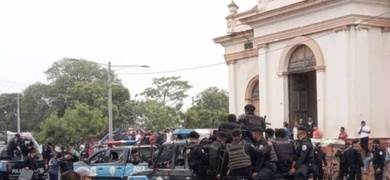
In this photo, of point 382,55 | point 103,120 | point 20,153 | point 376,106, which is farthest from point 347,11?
point 103,120

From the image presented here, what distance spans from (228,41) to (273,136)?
21046 millimetres

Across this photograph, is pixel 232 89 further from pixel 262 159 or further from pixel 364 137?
pixel 262 159

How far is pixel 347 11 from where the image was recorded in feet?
76.7

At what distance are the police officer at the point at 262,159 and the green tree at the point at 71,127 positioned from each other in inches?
1765

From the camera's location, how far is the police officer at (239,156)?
446 inches

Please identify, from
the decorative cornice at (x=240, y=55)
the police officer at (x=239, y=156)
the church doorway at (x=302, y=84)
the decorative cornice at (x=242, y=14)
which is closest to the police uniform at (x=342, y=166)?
the church doorway at (x=302, y=84)

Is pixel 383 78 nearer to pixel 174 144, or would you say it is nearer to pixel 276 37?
pixel 276 37

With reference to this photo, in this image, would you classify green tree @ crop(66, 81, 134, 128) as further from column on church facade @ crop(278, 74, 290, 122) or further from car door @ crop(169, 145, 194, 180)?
car door @ crop(169, 145, 194, 180)

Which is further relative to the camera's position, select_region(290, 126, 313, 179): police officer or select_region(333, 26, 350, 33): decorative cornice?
select_region(333, 26, 350, 33): decorative cornice

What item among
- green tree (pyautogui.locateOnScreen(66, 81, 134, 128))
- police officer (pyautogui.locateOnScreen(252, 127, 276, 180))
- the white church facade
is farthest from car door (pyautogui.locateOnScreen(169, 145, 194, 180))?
green tree (pyautogui.locateOnScreen(66, 81, 134, 128))

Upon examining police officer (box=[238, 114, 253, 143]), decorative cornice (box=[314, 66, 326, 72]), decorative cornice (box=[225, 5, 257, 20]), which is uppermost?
decorative cornice (box=[225, 5, 257, 20])

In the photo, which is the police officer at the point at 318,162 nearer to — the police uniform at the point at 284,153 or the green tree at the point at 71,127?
the police uniform at the point at 284,153

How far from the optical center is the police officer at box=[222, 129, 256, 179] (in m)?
11.3

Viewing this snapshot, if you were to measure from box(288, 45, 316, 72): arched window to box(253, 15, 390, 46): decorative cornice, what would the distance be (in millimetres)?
728
